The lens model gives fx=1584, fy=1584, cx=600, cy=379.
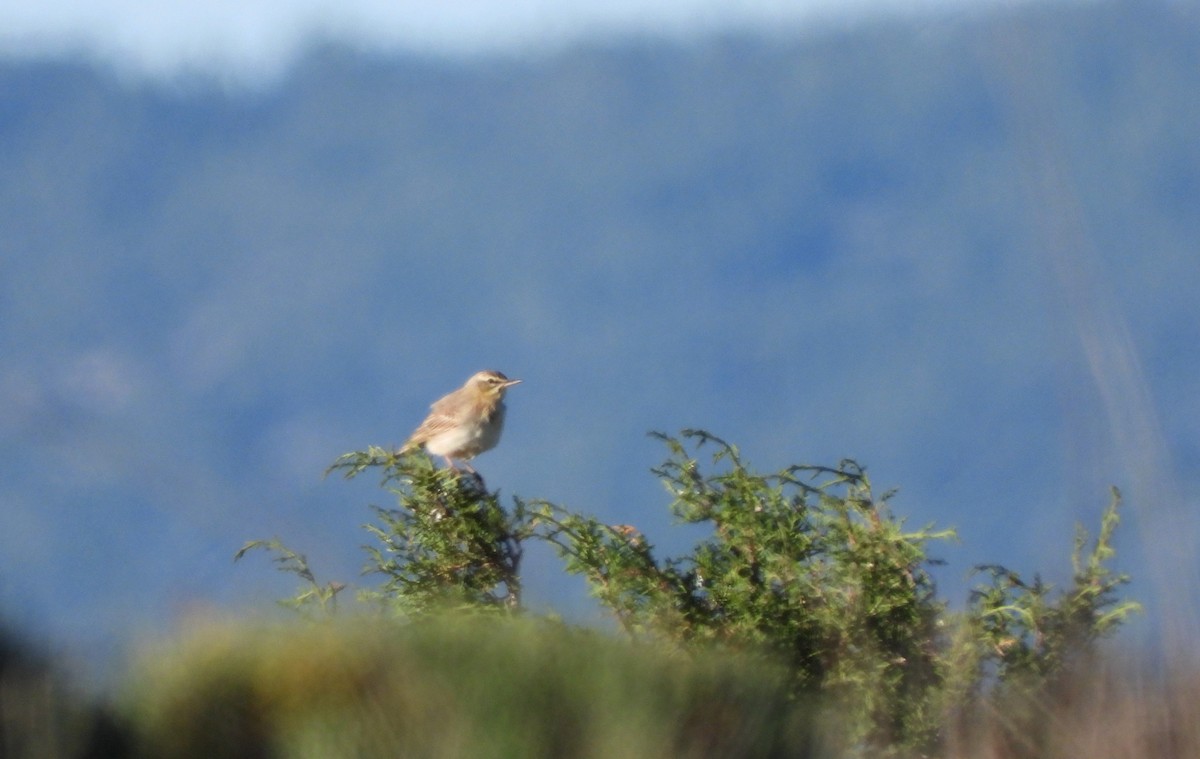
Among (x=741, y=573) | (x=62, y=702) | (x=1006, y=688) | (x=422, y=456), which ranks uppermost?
(x=422, y=456)

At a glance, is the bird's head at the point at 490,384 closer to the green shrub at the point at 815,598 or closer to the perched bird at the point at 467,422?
the perched bird at the point at 467,422

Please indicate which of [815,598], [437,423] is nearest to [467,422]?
[437,423]

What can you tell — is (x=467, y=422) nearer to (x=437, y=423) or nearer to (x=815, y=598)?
(x=437, y=423)

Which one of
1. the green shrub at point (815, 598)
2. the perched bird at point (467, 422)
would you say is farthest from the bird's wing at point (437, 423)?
the green shrub at point (815, 598)

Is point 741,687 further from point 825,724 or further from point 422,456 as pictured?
point 422,456

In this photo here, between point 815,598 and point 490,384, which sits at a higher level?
point 490,384

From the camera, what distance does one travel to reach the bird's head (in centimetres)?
933

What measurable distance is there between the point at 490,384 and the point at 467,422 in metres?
0.48

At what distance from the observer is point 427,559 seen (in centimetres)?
556

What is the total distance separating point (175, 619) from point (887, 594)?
2179 millimetres

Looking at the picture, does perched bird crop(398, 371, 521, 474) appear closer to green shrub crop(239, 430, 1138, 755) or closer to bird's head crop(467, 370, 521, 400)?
bird's head crop(467, 370, 521, 400)

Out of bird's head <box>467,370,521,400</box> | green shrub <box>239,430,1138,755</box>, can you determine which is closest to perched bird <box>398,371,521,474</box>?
bird's head <box>467,370,521,400</box>

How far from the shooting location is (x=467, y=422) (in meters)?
9.02

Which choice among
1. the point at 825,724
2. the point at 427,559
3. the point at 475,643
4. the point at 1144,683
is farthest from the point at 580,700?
the point at 427,559
